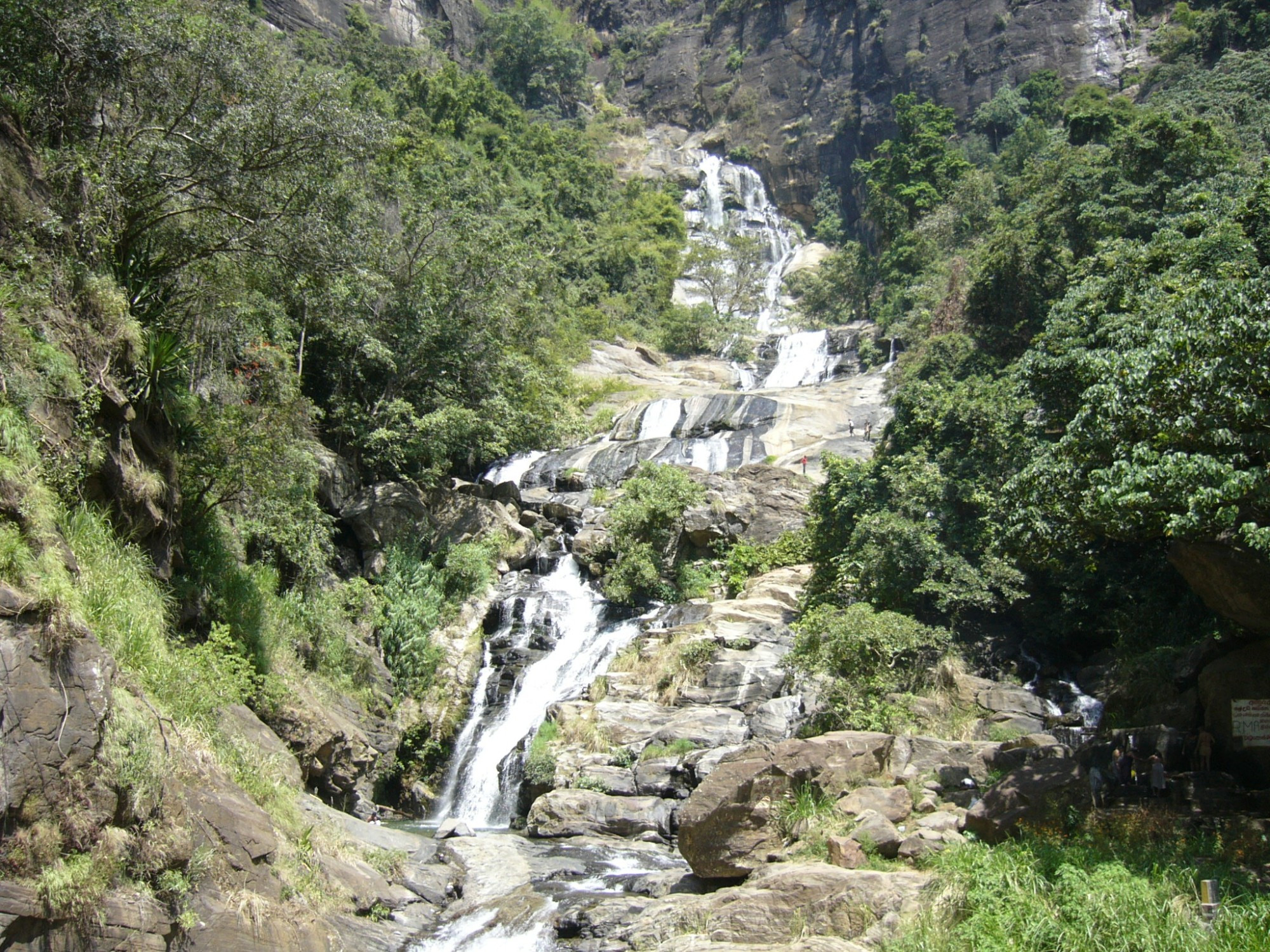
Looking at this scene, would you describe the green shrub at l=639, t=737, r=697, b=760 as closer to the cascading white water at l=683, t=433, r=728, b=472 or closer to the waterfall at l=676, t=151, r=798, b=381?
Result: the cascading white water at l=683, t=433, r=728, b=472

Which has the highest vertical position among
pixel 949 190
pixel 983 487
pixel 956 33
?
pixel 956 33

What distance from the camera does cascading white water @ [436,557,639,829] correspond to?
18.6 metres

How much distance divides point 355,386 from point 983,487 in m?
16.6

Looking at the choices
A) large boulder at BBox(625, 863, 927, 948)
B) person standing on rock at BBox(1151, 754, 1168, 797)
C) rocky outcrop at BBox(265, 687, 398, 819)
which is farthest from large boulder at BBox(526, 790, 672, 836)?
person standing on rock at BBox(1151, 754, 1168, 797)

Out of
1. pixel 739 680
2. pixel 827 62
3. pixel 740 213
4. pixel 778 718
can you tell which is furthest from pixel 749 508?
pixel 827 62

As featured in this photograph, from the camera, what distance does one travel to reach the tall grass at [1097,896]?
740 centimetres

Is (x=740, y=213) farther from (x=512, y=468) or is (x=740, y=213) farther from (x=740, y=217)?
(x=512, y=468)

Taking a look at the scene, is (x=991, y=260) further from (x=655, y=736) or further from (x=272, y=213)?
(x=272, y=213)

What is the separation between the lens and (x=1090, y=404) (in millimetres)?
11938

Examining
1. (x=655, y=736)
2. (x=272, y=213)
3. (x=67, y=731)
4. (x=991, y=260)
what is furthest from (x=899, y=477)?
(x=67, y=731)

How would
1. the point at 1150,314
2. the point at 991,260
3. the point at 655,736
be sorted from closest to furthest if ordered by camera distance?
the point at 1150,314
the point at 655,736
the point at 991,260

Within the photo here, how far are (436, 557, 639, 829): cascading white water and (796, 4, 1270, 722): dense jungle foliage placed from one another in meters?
6.10

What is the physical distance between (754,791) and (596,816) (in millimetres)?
4762

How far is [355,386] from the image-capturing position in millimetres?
24641
